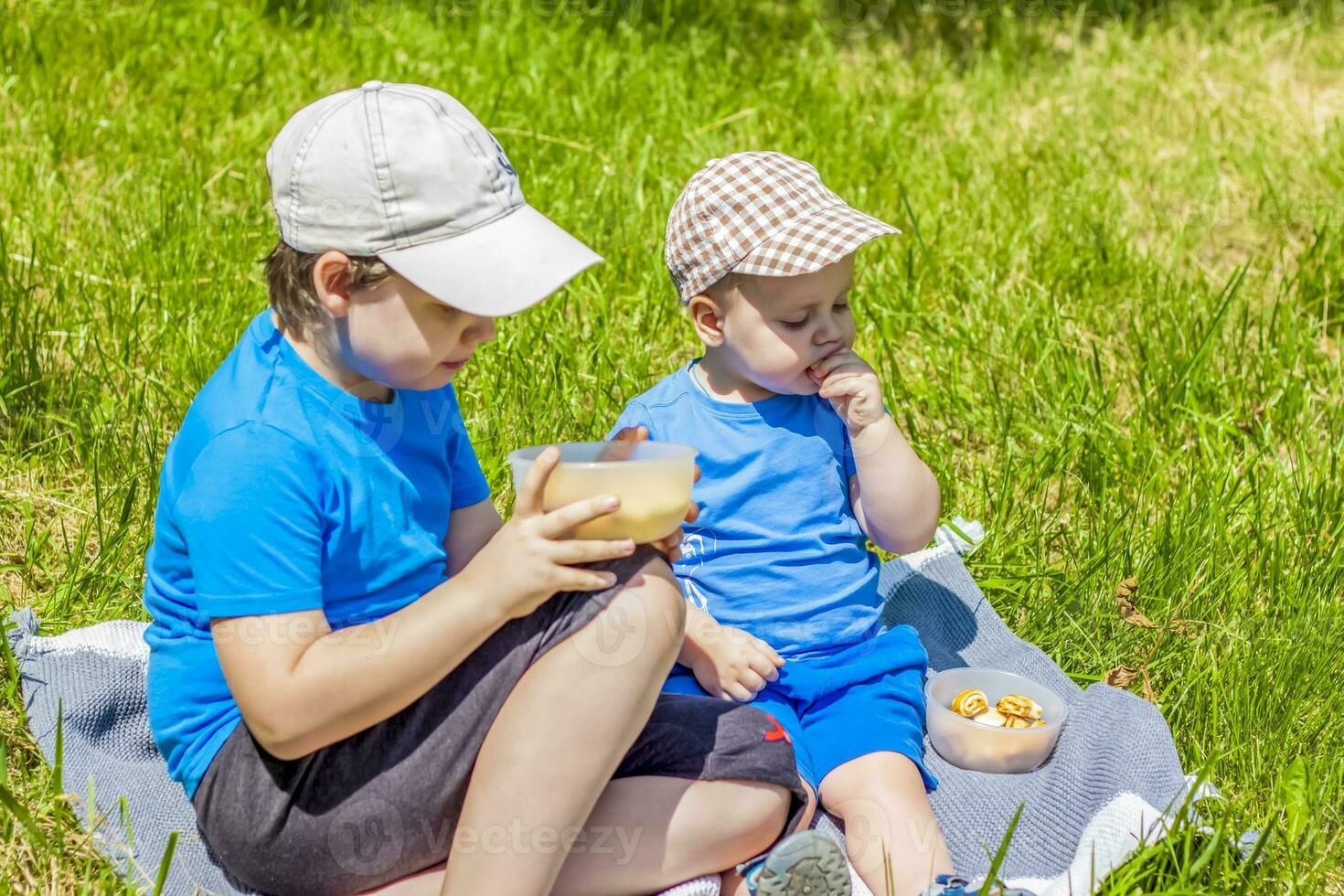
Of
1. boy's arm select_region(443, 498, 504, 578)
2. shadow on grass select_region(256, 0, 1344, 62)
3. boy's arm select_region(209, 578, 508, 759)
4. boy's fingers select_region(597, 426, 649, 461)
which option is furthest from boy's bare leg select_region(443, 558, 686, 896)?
shadow on grass select_region(256, 0, 1344, 62)

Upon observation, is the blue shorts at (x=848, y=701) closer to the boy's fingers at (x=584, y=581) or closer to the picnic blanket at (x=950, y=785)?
the picnic blanket at (x=950, y=785)

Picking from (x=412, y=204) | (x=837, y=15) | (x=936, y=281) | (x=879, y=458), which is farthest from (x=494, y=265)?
(x=837, y=15)

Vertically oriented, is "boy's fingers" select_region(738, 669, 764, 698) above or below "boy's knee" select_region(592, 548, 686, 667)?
below

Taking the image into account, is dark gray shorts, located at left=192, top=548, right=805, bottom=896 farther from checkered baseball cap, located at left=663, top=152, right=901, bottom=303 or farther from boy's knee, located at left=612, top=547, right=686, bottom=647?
checkered baseball cap, located at left=663, top=152, right=901, bottom=303

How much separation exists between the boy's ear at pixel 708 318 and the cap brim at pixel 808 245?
0.10 metres

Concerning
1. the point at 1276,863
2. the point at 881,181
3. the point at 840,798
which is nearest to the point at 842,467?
the point at 840,798

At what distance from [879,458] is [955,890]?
72 centimetres

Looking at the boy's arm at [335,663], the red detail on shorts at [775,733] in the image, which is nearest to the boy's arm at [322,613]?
the boy's arm at [335,663]

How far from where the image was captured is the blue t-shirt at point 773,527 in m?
2.27

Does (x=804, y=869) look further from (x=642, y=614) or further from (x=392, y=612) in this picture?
(x=392, y=612)

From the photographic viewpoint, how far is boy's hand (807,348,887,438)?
2.21 meters

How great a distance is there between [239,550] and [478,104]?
288cm

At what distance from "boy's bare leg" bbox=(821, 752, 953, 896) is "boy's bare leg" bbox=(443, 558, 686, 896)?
19.9 inches

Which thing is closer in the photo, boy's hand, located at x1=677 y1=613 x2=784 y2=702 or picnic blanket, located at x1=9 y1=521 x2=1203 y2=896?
picnic blanket, located at x1=9 y1=521 x2=1203 y2=896
